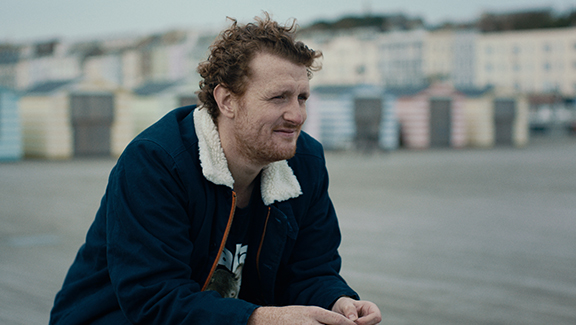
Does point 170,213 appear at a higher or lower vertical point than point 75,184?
higher

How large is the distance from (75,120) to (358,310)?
17704mm

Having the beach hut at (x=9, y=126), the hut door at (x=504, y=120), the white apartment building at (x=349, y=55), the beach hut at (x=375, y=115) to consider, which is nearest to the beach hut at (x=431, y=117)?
the beach hut at (x=375, y=115)

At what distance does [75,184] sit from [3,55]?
89334 millimetres

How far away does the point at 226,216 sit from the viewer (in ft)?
6.42

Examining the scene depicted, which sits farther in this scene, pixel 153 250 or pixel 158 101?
pixel 158 101

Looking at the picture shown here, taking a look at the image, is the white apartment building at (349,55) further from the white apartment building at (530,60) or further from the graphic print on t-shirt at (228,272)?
the graphic print on t-shirt at (228,272)

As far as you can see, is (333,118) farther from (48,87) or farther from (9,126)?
(9,126)

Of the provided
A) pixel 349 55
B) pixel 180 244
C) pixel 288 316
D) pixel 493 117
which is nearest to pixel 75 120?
pixel 493 117

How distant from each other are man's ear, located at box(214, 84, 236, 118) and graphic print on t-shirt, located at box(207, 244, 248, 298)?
44 centimetres

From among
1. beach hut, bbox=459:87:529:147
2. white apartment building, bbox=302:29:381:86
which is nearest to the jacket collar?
beach hut, bbox=459:87:529:147

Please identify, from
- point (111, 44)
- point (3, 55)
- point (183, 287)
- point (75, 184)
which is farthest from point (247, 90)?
point (3, 55)

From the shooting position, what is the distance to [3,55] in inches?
3590

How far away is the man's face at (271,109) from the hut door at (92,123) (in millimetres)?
17464

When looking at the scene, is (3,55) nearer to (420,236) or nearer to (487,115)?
(487,115)
